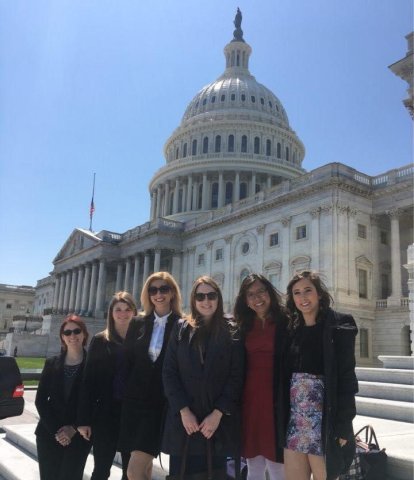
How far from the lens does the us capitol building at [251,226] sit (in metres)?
38.4

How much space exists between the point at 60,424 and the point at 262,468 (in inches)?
99.8

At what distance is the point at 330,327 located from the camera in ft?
15.0

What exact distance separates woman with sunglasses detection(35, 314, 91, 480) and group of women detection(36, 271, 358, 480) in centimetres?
3

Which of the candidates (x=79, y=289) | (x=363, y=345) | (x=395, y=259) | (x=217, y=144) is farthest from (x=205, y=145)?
(x=363, y=345)

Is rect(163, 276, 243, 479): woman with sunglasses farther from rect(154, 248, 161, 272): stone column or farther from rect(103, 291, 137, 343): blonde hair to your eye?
rect(154, 248, 161, 272): stone column

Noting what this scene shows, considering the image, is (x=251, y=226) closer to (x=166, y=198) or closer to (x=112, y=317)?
(x=166, y=198)

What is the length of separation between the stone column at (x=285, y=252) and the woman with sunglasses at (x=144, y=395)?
122 feet

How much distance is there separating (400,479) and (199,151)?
76.7 m

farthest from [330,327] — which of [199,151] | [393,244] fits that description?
[199,151]

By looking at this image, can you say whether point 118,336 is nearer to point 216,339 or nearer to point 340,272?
point 216,339

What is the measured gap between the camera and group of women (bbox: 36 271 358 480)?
450 centimetres

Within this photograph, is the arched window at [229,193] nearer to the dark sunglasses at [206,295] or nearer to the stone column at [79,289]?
the stone column at [79,289]

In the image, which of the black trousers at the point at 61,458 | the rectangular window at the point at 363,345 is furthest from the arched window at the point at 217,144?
the black trousers at the point at 61,458

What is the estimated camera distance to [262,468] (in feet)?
16.4
